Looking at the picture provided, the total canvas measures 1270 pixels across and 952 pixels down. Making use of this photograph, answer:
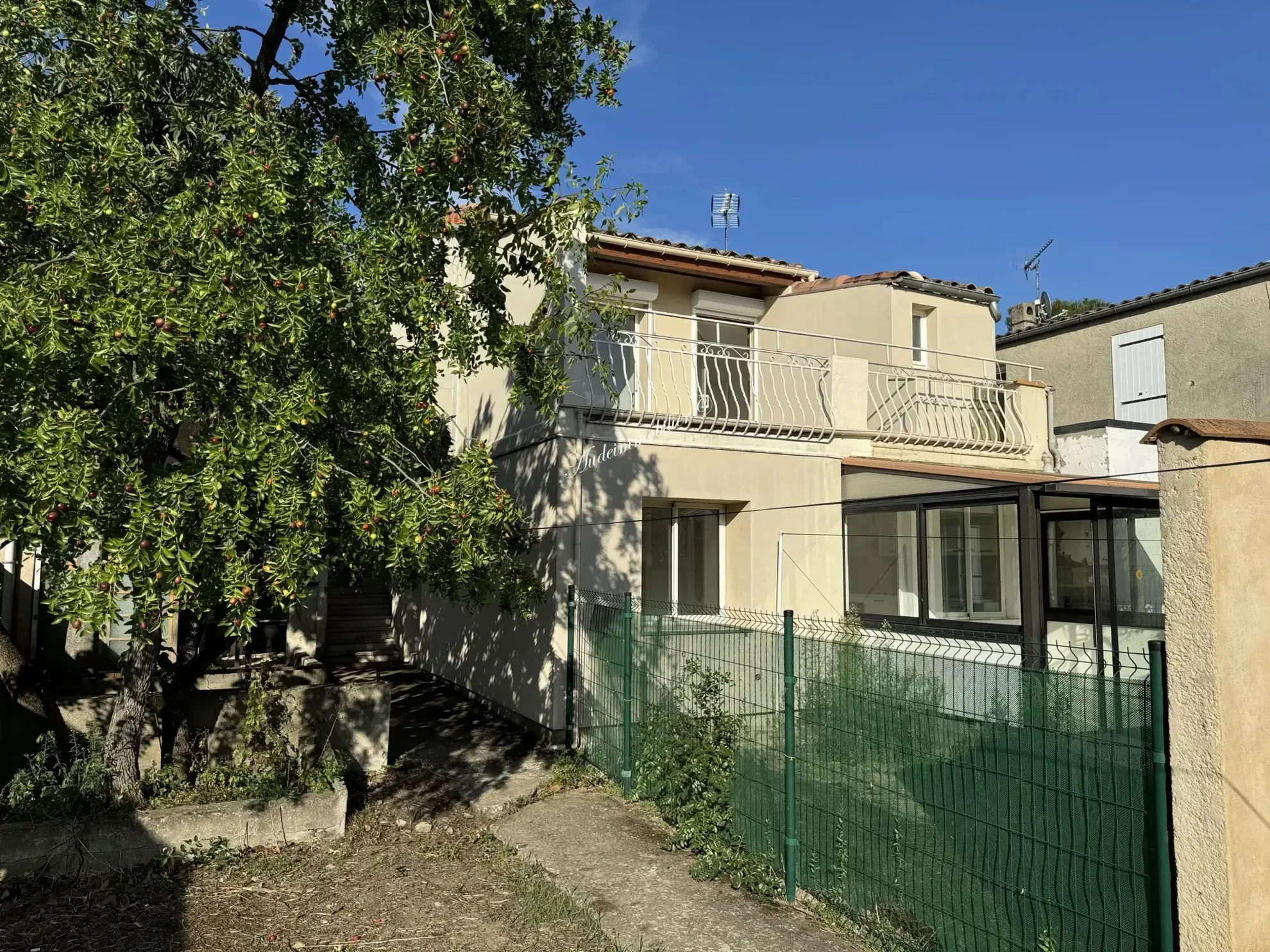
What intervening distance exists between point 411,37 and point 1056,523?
9009 mm

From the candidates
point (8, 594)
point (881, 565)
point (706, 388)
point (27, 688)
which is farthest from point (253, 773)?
point (881, 565)

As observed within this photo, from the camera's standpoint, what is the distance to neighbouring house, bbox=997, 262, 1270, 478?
1336 centimetres

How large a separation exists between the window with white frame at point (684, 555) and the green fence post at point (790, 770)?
17.2 feet

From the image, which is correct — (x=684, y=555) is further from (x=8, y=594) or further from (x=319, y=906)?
(x=8, y=594)

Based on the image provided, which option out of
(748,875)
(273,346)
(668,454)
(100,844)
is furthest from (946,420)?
(100,844)

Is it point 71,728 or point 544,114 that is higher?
point 544,114

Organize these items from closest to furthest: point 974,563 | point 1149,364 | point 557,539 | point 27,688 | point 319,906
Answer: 1. point 319,906
2. point 27,688
3. point 557,539
4. point 974,563
5. point 1149,364

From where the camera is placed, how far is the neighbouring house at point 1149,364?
13359mm

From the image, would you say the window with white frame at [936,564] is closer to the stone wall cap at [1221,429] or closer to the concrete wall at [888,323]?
the concrete wall at [888,323]

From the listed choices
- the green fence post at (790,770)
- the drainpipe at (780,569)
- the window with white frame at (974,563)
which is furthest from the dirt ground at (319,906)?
the window with white frame at (974,563)

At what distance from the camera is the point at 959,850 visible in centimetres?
444

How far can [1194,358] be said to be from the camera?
16.9m

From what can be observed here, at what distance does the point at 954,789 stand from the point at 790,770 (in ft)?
4.44

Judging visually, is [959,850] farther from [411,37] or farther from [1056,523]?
[1056,523]
